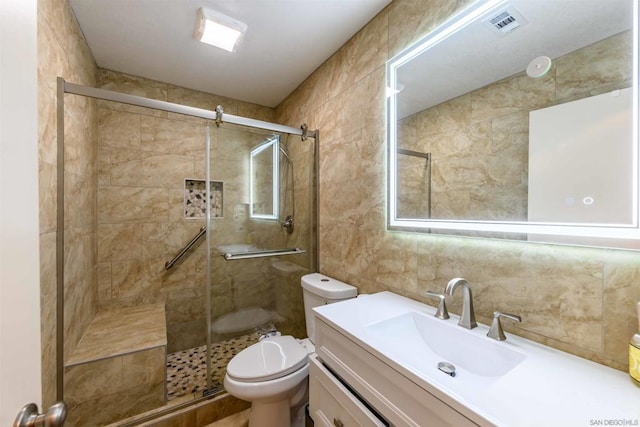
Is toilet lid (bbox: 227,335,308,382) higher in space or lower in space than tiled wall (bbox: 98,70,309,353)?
lower

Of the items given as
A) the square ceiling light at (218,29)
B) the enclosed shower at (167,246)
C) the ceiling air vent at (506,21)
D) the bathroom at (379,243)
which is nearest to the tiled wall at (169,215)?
the enclosed shower at (167,246)

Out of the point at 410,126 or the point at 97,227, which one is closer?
the point at 410,126

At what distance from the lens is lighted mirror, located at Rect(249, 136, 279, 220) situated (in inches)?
78.4

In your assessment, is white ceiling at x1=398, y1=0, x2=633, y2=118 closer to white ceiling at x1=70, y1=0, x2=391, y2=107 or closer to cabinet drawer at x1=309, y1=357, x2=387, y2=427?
white ceiling at x1=70, y1=0, x2=391, y2=107

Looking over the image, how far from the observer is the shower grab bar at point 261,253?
6.15 ft

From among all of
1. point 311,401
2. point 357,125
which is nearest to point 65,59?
point 357,125

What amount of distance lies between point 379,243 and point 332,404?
0.81m

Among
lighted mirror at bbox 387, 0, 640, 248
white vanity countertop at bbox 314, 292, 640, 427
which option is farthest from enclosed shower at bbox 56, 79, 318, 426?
white vanity countertop at bbox 314, 292, 640, 427

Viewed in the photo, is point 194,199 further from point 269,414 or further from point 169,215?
point 269,414

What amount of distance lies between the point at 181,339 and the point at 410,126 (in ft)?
8.46

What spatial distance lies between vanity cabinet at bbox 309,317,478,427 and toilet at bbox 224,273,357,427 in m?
0.25

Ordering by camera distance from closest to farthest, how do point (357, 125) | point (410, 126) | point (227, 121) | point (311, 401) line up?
point (311, 401), point (410, 126), point (357, 125), point (227, 121)

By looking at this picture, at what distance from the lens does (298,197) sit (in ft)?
6.97

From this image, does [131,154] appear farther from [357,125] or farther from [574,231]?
[574,231]
